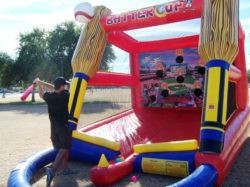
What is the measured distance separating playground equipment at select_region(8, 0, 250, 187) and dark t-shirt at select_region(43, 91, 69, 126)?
67 cm

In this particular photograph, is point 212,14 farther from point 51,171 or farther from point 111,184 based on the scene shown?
point 51,171

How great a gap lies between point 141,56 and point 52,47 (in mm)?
14805

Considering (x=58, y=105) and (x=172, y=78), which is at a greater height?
(x=172, y=78)

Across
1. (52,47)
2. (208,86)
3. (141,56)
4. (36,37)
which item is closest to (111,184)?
(208,86)

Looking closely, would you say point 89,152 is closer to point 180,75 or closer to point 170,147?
point 170,147

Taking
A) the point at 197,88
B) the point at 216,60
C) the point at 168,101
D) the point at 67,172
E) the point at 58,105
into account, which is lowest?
the point at 67,172

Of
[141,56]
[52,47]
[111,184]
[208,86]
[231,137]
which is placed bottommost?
[111,184]

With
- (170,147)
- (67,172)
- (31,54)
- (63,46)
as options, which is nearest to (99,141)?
(67,172)

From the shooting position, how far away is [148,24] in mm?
4727

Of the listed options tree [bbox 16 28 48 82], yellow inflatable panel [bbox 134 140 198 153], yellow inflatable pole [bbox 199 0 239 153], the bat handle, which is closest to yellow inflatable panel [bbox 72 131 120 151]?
the bat handle

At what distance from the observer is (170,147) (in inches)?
149

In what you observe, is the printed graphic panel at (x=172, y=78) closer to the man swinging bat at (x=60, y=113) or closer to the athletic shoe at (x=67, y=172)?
the athletic shoe at (x=67, y=172)

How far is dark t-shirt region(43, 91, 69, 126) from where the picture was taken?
144 inches

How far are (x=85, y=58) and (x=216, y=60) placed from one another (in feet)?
7.14
